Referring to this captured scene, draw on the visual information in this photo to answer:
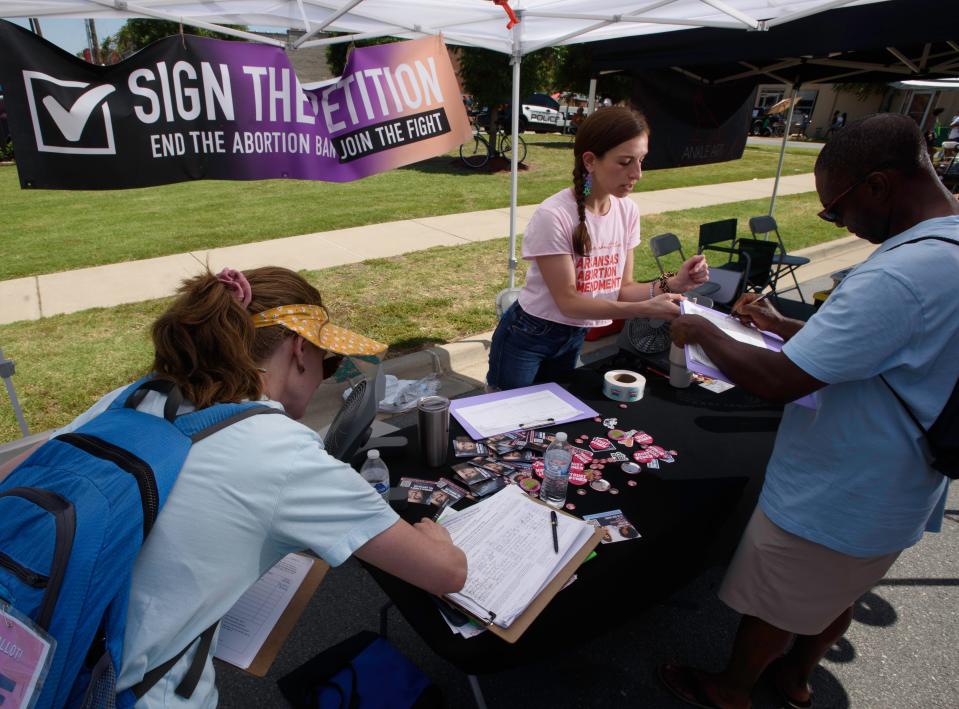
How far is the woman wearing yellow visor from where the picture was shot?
0.96 metres

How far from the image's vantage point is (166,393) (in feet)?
3.43

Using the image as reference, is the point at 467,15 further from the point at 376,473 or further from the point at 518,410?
the point at 376,473

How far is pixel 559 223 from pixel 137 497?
1.72 metres

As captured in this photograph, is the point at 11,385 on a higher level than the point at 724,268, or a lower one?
lower

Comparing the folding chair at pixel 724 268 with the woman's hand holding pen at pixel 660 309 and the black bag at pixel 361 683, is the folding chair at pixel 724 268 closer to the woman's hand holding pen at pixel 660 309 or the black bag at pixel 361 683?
the woman's hand holding pen at pixel 660 309

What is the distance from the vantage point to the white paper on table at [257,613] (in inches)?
52.4

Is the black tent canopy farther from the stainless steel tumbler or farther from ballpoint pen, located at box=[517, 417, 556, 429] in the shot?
the stainless steel tumbler

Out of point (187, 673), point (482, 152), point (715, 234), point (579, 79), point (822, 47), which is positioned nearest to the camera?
point (187, 673)

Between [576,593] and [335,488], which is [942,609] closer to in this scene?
[576,593]

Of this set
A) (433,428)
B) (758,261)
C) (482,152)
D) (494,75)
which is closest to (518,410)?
(433,428)

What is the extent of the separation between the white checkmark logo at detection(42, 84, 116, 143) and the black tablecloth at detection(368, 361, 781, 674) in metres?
2.17

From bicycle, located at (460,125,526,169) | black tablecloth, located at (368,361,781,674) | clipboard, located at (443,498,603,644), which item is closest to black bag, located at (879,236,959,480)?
black tablecloth, located at (368,361,781,674)

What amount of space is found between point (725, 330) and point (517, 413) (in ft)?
2.70

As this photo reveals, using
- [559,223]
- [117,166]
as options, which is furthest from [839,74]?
[117,166]
